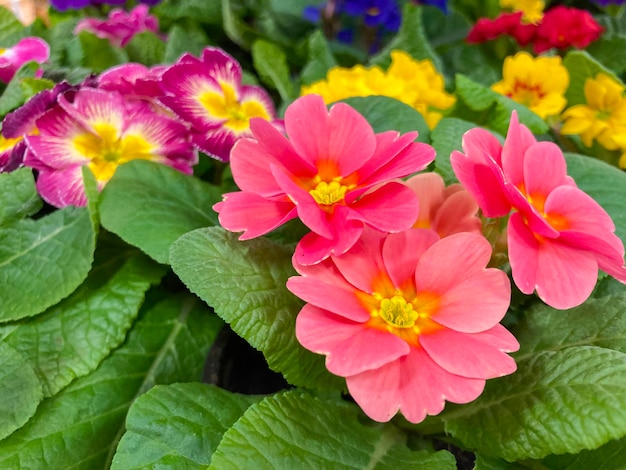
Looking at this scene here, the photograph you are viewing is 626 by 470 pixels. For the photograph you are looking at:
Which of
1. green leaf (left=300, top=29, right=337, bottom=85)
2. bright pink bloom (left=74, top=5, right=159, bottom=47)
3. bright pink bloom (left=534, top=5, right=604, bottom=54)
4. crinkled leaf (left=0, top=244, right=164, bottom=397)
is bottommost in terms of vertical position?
bright pink bloom (left=534, top=5, right=604, bottom=54)

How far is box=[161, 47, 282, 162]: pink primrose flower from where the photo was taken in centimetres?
84

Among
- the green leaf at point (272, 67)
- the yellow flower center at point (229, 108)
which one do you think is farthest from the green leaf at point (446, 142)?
the green leaf at point (272, 67)

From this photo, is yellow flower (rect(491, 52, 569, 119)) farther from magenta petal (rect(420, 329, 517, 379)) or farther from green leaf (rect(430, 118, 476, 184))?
magenta petal (rect(420, 329, 517, 379))

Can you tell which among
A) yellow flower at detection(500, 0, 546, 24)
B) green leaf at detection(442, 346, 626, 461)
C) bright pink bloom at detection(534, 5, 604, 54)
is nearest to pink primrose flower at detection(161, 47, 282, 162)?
green leaf at detection(442, 346, 626, 461)

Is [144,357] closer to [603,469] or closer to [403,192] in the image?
[403,192]

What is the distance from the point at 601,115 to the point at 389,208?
683mm

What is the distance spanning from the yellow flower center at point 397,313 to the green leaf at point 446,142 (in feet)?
0.78

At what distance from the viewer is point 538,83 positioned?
1.14 m

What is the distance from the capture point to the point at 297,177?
2.05 ft

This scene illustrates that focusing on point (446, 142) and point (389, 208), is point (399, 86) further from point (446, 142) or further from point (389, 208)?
point (389, 208)

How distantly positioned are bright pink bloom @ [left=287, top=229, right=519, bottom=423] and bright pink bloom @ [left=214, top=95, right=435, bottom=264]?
0.12 ft

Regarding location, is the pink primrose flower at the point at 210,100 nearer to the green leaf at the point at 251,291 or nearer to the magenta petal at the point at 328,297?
the green leaf at the point at 251,291

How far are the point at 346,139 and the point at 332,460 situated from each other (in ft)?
1.00

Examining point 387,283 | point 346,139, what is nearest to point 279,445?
point 387,283
